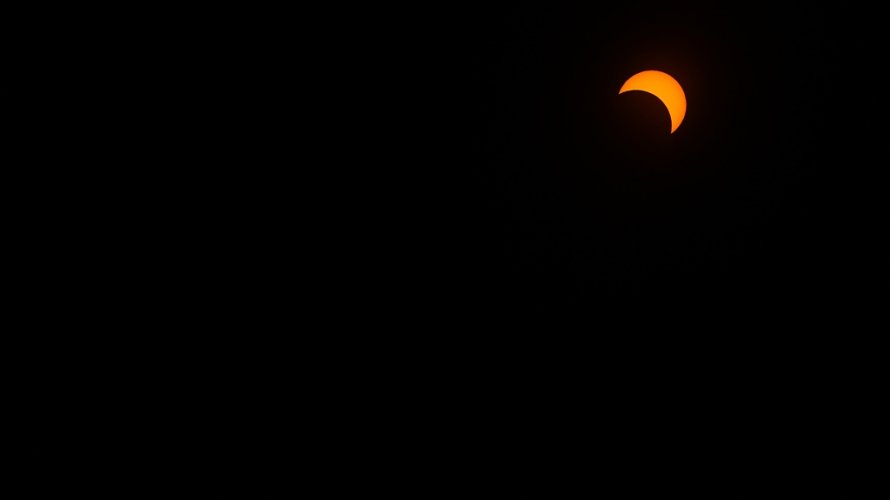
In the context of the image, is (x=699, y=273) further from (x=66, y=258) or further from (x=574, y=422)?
(x=66, y=258)

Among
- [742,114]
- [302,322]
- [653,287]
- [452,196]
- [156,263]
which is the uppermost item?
[742,114]

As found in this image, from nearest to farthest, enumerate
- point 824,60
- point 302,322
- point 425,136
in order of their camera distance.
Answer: point 824,60 → point 425,136 → point 302,322

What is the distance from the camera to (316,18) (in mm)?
1514

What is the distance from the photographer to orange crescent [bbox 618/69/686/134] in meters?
1.37

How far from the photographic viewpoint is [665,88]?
1.37 m

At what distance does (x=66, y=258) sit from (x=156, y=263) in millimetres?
226

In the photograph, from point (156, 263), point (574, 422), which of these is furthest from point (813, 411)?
point (156, 263)

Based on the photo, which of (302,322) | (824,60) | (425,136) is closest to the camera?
(824,60)

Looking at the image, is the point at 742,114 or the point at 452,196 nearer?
the point at 742,114

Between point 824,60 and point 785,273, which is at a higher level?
point 824,60

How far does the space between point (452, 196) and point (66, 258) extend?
3.34 ft

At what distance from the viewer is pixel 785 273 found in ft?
5.26

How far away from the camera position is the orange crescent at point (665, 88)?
137 cm

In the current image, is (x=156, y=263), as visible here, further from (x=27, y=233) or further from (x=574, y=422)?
(x=574, y=422)
